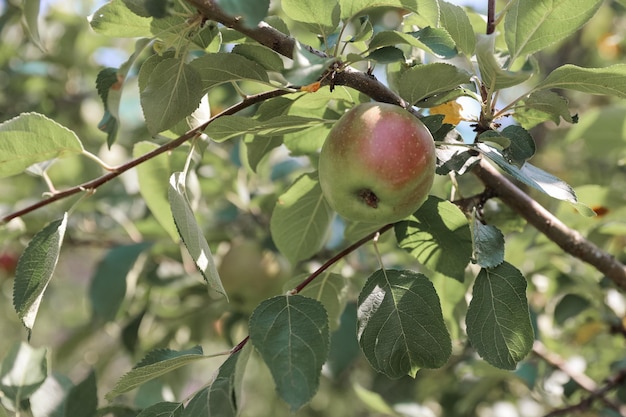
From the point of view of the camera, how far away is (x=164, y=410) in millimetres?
891

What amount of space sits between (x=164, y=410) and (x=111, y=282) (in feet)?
2.64

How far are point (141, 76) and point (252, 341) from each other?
399 mm

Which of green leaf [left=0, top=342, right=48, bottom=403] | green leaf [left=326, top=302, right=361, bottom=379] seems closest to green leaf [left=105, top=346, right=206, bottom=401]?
green leaf [left=0, top=342, right=48, bottom=403]

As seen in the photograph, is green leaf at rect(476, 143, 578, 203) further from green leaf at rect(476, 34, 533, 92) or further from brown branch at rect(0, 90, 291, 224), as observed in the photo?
brown branch at rect(0, 90, 291, 224)

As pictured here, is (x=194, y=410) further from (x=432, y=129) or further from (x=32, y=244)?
(x=432, y=129)

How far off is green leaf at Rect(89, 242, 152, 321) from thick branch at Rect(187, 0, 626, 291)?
910 mm

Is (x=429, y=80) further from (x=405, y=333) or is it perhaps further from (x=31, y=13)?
(x=31, y=13)

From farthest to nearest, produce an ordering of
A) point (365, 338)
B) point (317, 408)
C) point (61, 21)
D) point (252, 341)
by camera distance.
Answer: point (317, 408)
point (61, 21)
point (365, 338)
point (252, 341)

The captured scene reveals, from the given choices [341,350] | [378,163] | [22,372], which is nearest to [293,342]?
[378,163]

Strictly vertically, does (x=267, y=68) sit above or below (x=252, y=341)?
above

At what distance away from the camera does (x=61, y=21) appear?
2578 millimetres

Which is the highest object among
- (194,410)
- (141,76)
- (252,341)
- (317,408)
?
(141,76)

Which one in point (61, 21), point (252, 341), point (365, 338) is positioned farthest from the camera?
point (61, 21)

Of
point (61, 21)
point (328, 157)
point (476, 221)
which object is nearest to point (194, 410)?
point (328, 157)
